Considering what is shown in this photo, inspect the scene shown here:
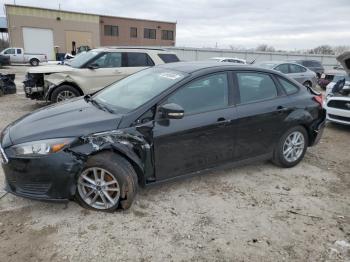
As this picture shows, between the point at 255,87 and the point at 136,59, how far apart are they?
5179 mm

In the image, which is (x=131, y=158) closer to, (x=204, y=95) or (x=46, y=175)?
(x=46, y=175)

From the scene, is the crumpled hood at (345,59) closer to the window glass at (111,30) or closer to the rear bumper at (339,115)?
the rear bumper at (339,115)

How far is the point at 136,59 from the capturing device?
878cm

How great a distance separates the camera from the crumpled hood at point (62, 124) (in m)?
3.16

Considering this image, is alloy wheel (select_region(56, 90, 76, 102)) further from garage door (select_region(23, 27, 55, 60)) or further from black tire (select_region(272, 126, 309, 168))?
garage door (select_region(23, 27, 55, 60))

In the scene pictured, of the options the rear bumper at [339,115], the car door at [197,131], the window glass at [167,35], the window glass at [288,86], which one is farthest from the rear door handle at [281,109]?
the window glass at [167,35]

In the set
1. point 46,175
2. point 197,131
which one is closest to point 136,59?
point 197,131

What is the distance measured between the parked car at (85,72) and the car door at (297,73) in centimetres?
705

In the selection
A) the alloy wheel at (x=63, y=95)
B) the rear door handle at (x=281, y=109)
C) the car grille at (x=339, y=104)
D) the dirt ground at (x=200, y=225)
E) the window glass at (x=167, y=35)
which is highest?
the window glass at (x=167, y=35)

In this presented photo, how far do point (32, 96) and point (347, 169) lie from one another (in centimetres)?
743

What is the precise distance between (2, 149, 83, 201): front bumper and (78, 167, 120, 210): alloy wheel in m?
0.12

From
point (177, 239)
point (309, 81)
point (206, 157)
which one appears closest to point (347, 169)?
point (206, 157)

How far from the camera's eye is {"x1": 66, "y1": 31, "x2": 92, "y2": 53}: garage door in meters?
42.9

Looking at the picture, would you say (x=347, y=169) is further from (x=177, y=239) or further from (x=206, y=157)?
(x=177, y=239)
